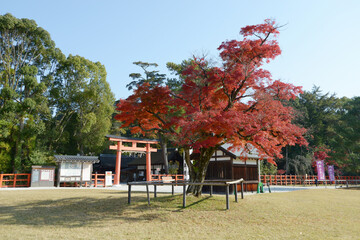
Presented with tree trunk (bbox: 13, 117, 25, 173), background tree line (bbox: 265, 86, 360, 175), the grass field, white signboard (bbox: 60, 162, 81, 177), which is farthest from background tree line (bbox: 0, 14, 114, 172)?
background tree line (bbox: 265, 86, 360, 175)

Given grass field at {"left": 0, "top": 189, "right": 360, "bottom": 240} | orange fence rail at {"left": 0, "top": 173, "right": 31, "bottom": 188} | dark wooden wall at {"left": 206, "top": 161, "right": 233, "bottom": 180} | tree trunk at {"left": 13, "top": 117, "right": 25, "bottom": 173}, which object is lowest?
grass field at {"left": 0, "top": 189, "right": 360, "bottom": 240}

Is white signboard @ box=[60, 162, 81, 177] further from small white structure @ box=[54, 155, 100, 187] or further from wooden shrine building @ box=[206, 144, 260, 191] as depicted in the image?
wooden shrine building @ box=[206, 144, 260, 191]

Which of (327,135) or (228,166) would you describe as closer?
(228,166)

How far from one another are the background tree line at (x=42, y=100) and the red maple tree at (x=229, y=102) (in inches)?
695

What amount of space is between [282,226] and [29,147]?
24.3 m

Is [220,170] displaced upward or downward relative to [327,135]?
downward

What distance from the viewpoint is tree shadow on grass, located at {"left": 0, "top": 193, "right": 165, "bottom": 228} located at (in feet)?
24.0

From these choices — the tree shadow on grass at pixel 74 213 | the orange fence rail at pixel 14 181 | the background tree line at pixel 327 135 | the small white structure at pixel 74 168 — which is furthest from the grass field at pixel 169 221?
the background tree line at pixel 327 135

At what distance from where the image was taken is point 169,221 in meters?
7.33

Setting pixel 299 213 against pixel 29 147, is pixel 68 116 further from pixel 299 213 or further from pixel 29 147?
pixel 299 213

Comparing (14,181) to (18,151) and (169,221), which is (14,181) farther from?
(169,221)

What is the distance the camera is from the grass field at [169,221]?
235 inches

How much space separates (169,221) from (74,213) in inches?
130

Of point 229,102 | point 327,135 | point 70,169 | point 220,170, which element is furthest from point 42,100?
point 327,135
